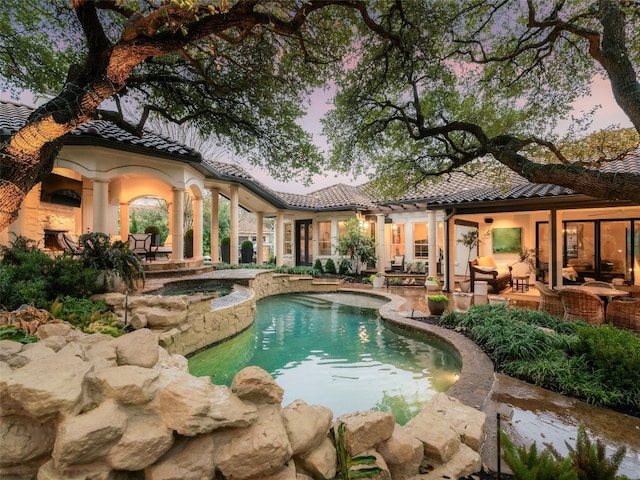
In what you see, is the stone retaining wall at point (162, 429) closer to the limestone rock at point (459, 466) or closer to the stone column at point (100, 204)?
the limestone rock at point (459, 466)

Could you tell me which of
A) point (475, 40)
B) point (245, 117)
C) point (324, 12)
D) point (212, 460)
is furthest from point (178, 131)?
point (212, 460)

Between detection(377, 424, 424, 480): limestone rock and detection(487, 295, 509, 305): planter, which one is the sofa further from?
detection(377, 424, 424, 480): limestone rock

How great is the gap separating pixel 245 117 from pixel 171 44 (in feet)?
9.92

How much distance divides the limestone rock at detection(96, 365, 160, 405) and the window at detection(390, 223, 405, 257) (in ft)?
52.4

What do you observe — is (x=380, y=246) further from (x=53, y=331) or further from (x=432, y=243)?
(x=53, y=331)

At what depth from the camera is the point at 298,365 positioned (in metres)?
5.10

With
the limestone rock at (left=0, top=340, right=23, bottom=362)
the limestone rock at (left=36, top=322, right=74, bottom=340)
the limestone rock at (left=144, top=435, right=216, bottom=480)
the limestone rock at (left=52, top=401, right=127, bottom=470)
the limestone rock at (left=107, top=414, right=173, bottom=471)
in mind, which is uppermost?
the limestone rock at (left=0, top=340, right=23, bottom=362)

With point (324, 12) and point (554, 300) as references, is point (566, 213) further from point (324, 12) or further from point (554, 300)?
point (324, 12)

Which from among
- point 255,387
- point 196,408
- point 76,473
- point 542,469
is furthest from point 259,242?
point 542,469

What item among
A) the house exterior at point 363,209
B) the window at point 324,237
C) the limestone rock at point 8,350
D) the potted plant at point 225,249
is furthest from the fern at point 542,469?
the potted plant at point 225,249

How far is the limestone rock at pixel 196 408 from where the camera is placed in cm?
169

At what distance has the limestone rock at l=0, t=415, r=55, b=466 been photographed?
1.54 m

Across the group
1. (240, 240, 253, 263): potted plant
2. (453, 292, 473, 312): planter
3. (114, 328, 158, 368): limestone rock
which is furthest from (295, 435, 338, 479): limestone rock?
(240, 240, 253, 263): potted plant

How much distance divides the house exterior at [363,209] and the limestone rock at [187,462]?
8.13 metres
